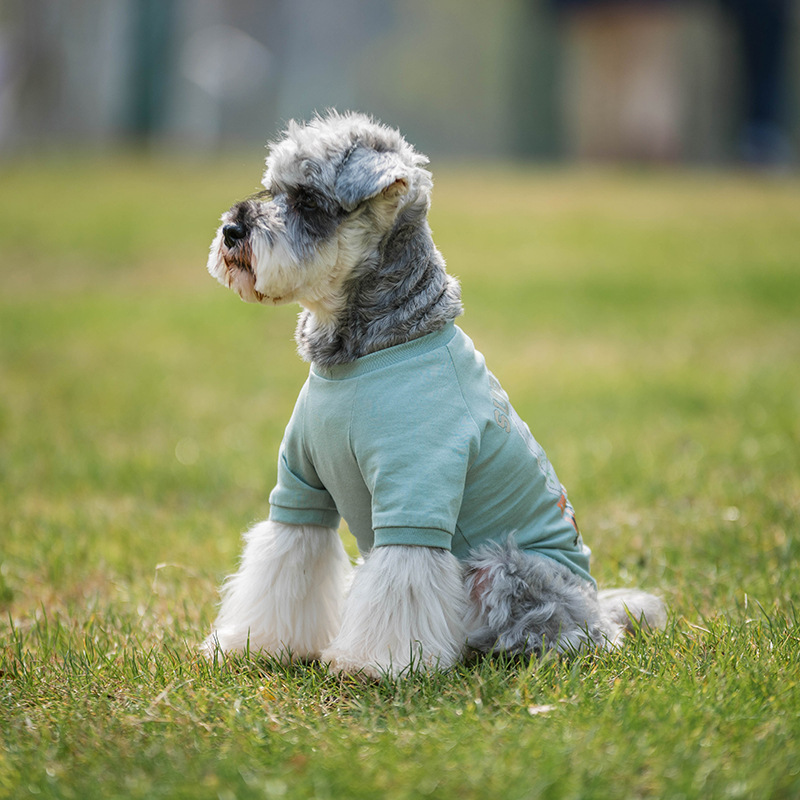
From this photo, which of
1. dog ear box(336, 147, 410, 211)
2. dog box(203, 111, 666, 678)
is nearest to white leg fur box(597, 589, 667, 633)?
dog box(203, 111, 666, 678)

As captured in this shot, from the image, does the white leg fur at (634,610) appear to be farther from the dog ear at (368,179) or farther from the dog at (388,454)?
the dog ear at (368,179)

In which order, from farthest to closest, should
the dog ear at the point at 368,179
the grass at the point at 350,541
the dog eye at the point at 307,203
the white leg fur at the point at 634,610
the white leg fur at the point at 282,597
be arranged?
the white leg fur at the point at 634,610
the white leg fur at the point at 282,597
the dog eye at the point at 307,203
the dog ear at the point at 368,179
the grass at the point at 350,541

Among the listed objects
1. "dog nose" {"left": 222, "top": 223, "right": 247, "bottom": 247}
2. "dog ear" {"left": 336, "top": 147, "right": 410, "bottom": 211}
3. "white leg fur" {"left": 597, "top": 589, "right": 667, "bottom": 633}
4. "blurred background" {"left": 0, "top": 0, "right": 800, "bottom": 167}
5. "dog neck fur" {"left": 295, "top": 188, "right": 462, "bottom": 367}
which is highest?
"blurred background" {"left": 0, "top": 0, "right": 800, "bottom": 167}

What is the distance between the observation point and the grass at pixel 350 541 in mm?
2670

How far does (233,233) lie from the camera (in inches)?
133

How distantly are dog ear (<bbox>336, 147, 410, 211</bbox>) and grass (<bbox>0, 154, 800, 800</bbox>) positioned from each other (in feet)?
5.23

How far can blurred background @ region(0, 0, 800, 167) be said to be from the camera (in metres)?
22.9

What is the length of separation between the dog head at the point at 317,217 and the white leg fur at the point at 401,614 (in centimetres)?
91

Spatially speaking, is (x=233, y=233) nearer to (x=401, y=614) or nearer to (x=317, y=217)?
(x=317, y=217)

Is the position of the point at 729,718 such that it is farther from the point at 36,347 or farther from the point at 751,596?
the point at 36,347

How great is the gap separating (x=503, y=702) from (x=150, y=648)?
53.7 inches

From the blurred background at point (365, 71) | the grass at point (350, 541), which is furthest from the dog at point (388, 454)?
the blurred background at point (365, 71)

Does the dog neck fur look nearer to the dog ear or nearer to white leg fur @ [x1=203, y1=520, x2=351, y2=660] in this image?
the dog ear

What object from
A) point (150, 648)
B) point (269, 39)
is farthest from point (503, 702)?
point (269, 39)
